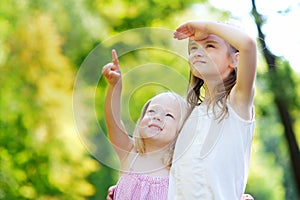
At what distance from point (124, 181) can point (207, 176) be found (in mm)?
452

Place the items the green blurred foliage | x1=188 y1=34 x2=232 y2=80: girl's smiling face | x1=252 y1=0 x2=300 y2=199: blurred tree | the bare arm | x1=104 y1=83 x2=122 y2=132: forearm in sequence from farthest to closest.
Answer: the green blurred foliage, x1=252 y1=0 x2=300 y2=199: blurred tree, x1=104 y1=83 x2=122 y2=132: forearm, x1=188 y1=34 x2=232 y2=80: girl's smiling face, the bare arm

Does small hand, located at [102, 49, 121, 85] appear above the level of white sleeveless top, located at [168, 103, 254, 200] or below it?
above

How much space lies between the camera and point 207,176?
6.15ft

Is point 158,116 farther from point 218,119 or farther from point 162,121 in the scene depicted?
point 218,119

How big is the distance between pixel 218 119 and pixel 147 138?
0.36m

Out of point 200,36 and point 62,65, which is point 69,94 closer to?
point 62,65

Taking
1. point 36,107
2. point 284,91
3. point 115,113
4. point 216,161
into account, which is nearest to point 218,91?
point 216,161

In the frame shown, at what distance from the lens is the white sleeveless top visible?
1873mm

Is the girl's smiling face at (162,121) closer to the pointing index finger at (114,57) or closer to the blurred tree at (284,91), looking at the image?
the pointing index finger at (114,57)

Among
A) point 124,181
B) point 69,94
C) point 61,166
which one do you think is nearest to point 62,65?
point 69,94

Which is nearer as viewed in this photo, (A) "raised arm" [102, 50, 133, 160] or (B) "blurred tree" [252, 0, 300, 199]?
(A) "raised arm" [102, 50, 133, 160]

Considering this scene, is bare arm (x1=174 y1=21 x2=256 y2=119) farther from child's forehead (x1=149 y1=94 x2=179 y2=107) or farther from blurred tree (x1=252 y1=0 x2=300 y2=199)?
blurred tree (x1=252 y1=0 x2=300 y2=199)

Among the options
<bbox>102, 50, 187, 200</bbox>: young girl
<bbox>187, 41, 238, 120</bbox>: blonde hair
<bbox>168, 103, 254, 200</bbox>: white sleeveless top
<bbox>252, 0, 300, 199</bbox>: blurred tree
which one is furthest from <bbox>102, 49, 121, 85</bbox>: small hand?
<bbox>252, 0, 300, 199</bbox>: blurred tree

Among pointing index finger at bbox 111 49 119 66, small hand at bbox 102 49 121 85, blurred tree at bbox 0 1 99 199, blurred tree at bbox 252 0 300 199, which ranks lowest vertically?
small hand at bbox 102 49 121 85
